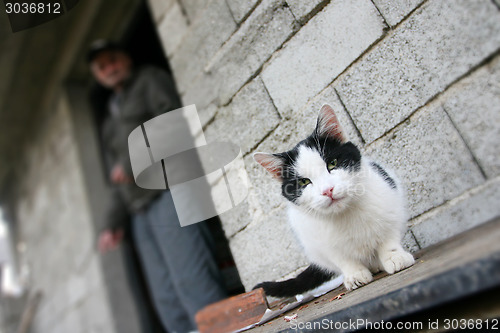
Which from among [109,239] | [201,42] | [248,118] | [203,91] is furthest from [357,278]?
[109,239]

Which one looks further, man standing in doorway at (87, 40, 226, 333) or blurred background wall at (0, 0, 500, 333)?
man standing in doorway at (87, 40, 226, 333)

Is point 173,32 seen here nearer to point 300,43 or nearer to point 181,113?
point 181,113

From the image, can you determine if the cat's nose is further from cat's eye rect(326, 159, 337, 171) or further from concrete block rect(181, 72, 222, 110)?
concrete block rect(181, 72, 222, 110)

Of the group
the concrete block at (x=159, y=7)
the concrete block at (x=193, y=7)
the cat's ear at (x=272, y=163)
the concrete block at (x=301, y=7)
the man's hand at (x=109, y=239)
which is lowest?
the cat's ear at (x=272, y=163)

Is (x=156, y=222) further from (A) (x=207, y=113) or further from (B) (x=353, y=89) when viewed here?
(B) (x=353, y=89)

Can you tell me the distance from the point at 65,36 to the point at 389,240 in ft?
9.67

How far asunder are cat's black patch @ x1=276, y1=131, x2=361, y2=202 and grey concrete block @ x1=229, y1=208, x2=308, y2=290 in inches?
5.3

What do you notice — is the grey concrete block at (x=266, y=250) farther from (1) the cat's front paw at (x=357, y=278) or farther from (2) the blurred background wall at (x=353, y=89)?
(1) the cat's front paw at (x=357, y=278)

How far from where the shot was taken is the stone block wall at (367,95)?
33.4 inches

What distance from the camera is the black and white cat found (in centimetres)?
95

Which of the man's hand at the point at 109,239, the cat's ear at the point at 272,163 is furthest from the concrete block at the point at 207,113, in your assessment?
the man's hand at the point at 109,239

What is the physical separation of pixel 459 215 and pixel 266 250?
58 centimetres

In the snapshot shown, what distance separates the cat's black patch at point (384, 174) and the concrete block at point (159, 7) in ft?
4.02

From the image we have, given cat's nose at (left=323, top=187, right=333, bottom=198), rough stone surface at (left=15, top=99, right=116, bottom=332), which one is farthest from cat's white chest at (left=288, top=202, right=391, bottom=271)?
rough stone surface at (left=15, top=99, right=116, bottom=332)
